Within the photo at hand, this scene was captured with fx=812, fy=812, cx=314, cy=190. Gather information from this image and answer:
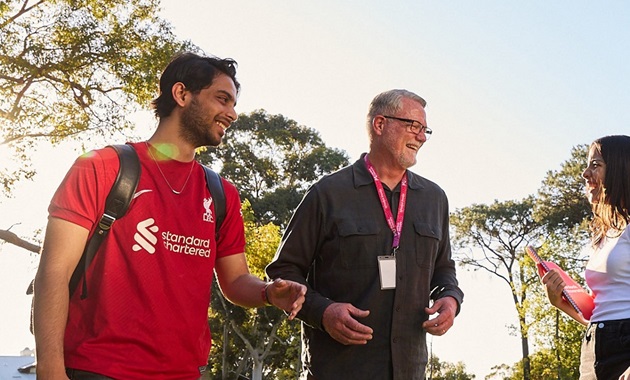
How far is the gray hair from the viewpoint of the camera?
5125 mm

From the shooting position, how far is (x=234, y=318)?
36.5 m

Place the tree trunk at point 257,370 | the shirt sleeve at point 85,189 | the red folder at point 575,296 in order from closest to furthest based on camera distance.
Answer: the shirt sleeve at point 85,189
the red folder at point 575,296
the tree trunk at point 257,370

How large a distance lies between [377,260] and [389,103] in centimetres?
104

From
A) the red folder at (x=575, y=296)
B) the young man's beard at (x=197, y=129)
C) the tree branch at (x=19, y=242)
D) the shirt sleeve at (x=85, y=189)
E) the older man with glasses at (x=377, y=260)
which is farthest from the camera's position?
the tree branch at (x=19, y=242)

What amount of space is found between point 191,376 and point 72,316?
1.86 feet

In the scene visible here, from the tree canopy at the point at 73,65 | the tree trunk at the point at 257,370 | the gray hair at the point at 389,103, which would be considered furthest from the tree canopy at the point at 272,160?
the gray hair at the point at 389,103

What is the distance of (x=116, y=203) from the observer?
11.3 feet

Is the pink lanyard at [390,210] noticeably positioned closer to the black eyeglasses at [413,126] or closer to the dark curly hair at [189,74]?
the black eyeglasses at [413,126]

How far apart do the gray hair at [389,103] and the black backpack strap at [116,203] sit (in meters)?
1.98

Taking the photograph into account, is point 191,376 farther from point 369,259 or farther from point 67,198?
point 369,259

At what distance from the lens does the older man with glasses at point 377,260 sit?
15.2 feet

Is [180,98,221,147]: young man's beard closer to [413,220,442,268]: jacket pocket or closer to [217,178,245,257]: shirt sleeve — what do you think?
[217,178,245,257]: shirt sleeve

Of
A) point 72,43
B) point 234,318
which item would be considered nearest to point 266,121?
point 234,318

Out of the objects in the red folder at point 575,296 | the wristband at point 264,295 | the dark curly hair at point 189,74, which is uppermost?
the dark curly hair at point 189,74
